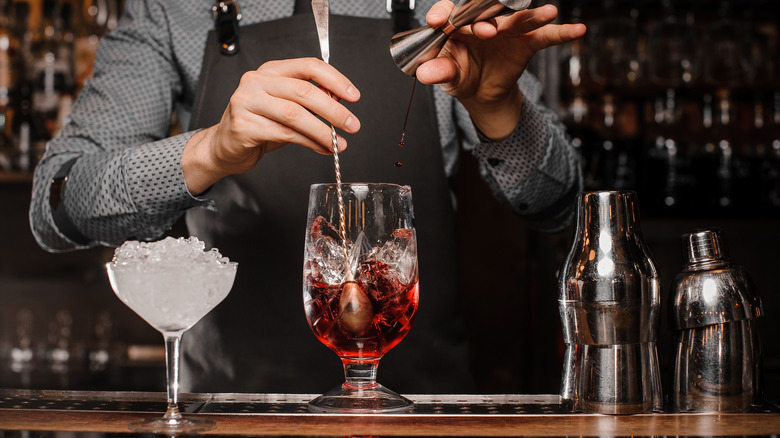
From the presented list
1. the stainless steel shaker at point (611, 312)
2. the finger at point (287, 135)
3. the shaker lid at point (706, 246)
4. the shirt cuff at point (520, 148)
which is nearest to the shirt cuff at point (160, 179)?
the finger at point (287, 135)

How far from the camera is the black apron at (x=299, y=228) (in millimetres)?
1345

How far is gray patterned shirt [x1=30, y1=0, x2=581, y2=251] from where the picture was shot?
4.03 feet

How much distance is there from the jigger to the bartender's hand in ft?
0.04

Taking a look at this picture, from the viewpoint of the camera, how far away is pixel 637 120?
9.16ft

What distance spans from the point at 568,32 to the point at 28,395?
828 mm

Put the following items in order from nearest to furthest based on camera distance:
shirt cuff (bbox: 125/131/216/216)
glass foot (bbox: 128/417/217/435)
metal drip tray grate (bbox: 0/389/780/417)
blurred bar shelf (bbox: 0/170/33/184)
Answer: glass foot (bbox: 128/417/217/435), metal drip tray grate (bbox: 0/389/780/417), shirt cuff (bbox: 125/131/216/216), blurred bar shelf (bbox: 0/170/33/184)

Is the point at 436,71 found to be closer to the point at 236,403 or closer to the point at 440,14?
the point at 440,14

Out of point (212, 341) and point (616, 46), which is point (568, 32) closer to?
point (212, 341)

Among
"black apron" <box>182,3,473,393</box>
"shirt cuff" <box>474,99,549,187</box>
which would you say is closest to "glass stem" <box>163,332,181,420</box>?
"black apron" <box>182,3,473,393</box>

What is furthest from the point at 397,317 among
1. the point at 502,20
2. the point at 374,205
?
the point at 502,20

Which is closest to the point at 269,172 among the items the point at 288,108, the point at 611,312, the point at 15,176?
the point at 288,108

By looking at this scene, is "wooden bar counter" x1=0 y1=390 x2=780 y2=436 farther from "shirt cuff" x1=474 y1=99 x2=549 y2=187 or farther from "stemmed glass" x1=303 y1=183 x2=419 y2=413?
"shirt cuff" x1=474 y1=99 x2=549 y2=187

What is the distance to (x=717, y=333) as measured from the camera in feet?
2.77

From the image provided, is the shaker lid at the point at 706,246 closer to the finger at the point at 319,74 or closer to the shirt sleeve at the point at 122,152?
the finger at the point at 319,74
